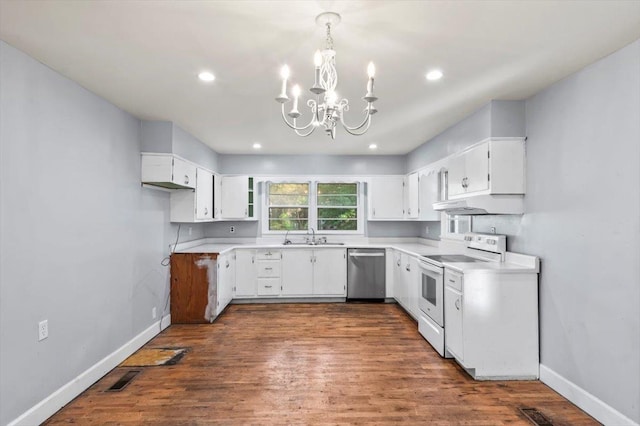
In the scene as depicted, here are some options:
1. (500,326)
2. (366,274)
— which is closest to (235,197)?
(366,274)

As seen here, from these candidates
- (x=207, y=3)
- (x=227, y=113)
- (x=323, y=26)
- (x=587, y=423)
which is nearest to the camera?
(x=207, y=3)

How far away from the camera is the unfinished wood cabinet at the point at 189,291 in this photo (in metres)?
4.39

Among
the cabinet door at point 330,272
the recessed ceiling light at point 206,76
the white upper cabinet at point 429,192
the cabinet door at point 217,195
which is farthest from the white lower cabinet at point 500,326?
the cabinet door at point 217,195

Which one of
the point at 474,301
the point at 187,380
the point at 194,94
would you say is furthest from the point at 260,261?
the point at 474,301

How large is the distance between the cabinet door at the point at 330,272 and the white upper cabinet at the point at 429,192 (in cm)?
140

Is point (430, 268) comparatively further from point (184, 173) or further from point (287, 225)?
point (184, 173)

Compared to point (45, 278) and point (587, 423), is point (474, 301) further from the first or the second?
point (45, 278)

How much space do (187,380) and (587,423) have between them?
9.95ft

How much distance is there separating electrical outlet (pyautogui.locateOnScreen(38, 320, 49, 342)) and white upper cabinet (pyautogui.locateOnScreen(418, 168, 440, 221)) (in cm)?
431

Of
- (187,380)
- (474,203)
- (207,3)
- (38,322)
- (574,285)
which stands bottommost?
(187,380)

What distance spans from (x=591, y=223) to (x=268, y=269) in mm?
4113

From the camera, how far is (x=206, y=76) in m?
2.62

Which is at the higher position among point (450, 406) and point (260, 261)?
point (260, 261)

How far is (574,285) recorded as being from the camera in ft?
8.50
